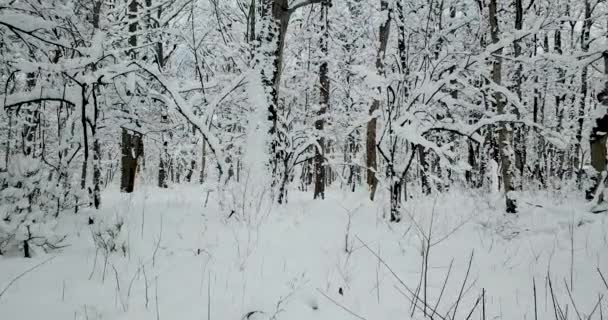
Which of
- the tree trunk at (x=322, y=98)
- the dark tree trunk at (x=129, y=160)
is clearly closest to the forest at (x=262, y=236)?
the tree trunk at (x=322, y=98)

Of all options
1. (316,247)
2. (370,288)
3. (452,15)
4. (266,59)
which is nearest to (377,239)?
(316,247)

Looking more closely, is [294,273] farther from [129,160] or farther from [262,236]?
[129,160]

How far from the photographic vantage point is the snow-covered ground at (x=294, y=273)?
1.88 metres

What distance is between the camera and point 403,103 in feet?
14.4

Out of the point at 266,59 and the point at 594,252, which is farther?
the point at 266,59

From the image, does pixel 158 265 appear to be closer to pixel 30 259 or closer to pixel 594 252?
pixel 30 259

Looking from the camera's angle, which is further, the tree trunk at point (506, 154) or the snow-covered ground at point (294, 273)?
the tree trunk at point (506, 154)

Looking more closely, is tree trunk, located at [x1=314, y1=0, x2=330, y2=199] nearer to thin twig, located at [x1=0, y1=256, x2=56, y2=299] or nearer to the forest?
the forest

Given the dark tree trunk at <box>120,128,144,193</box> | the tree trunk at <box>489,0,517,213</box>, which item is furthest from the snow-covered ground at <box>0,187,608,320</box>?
the dark tree trunk at <box>120,128,144,193</box>

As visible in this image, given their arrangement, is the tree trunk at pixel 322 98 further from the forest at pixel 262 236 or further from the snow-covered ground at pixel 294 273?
the snow-covered ground at pixel 294 273

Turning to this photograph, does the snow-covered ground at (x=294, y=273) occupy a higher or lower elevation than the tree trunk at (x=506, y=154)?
lower

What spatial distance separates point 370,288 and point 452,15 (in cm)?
1336

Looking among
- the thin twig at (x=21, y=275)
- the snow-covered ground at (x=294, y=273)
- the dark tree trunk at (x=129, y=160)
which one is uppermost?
the dark tree trunk at (x=129, y=160)

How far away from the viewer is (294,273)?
2.40 metres
